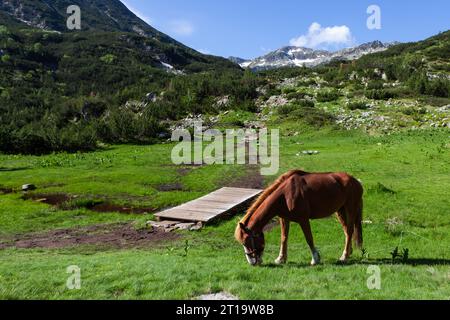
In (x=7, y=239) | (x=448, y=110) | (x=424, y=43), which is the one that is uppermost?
(x=424, y=43)

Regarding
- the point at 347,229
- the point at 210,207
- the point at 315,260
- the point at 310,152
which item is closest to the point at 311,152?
the point at 310,152

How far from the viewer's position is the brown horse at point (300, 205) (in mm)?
11305

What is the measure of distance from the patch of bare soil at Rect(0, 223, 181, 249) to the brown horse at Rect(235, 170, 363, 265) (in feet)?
22.1

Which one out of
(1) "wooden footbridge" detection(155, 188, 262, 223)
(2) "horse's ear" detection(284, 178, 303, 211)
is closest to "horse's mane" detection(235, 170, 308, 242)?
(2) "horse's ear" detection(284, 178, 303, 211)

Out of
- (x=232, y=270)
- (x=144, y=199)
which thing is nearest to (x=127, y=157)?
(x=144, y=199)

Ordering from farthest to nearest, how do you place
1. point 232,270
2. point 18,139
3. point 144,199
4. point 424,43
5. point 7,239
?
point 424,43 < point 18,139 < point 144,199 < point 7,239 < point 232,270

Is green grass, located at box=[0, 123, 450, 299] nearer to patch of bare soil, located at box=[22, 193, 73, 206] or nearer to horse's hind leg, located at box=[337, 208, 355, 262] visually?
horse's hind leg, located at box=[337, 208, 355, 262]

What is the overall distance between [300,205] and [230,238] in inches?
257

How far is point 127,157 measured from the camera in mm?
43969

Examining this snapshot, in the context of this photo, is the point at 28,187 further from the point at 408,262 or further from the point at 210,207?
the point at 408,262

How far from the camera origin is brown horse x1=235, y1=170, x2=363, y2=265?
11.3 meters

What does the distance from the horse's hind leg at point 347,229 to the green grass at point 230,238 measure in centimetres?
33

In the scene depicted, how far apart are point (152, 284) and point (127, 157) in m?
35.6
